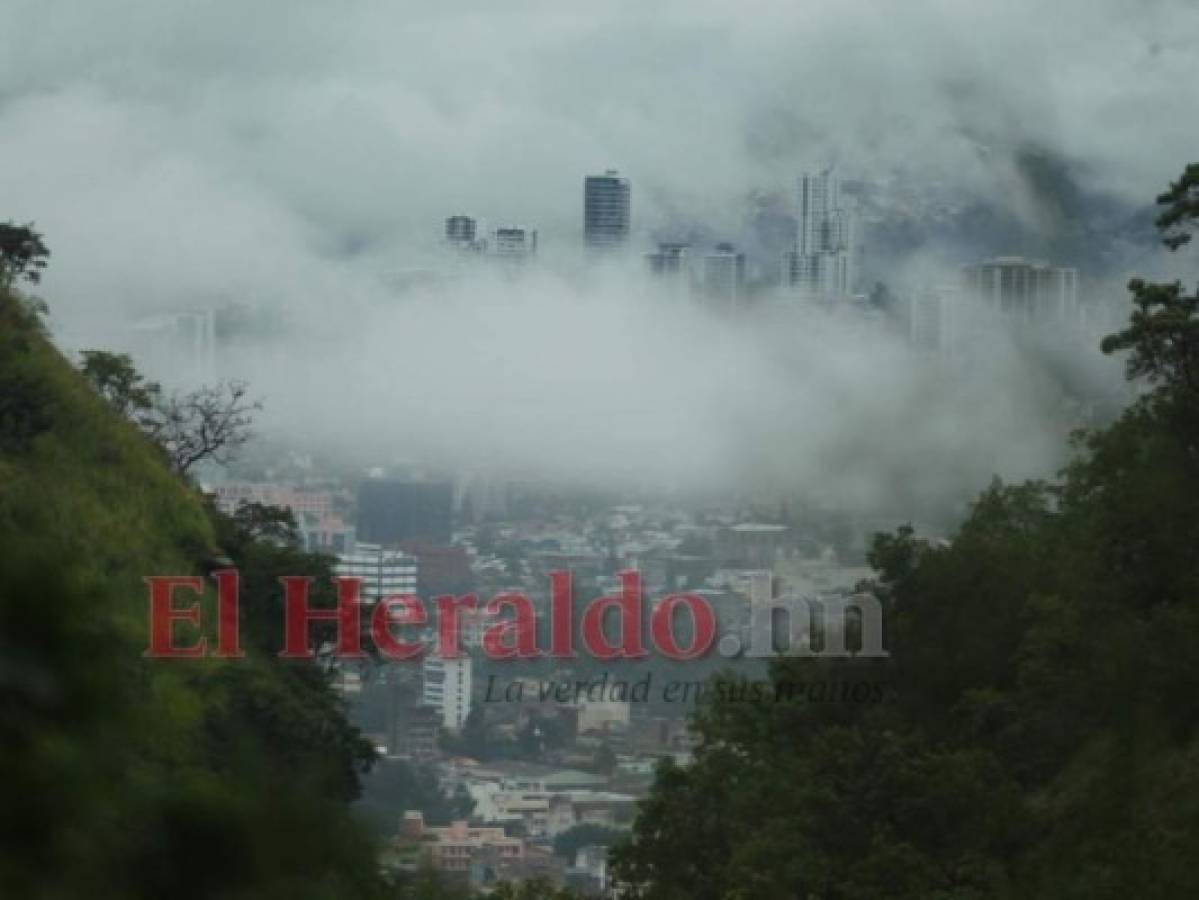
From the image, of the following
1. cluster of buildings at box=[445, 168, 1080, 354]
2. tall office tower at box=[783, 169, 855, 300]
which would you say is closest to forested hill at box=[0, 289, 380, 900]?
cluster of buildings at box=[445, 168, 1080, 354]

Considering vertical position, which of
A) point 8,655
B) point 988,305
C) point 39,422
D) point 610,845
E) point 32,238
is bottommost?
point 610,845

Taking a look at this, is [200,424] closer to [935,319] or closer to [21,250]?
[21,250]

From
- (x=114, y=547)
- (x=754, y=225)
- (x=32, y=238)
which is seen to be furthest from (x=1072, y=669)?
(x=754, y=225)

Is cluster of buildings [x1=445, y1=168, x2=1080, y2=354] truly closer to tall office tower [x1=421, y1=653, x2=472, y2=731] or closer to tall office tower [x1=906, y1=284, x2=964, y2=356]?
tall office tower [x1=906, y1=284, x2=964, y2=356]

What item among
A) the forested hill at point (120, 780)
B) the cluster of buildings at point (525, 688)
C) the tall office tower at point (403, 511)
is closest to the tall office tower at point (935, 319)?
the cluster of buildings at point (525, 688)

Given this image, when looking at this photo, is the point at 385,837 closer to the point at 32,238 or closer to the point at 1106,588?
the point at 1106,588

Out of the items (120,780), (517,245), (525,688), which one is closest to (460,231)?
(517,245)

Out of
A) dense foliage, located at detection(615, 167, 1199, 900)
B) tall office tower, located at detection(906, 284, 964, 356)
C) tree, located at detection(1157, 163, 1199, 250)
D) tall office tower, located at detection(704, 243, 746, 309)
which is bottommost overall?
dense foliage, located at detection(615, 167, 1199, 900)
